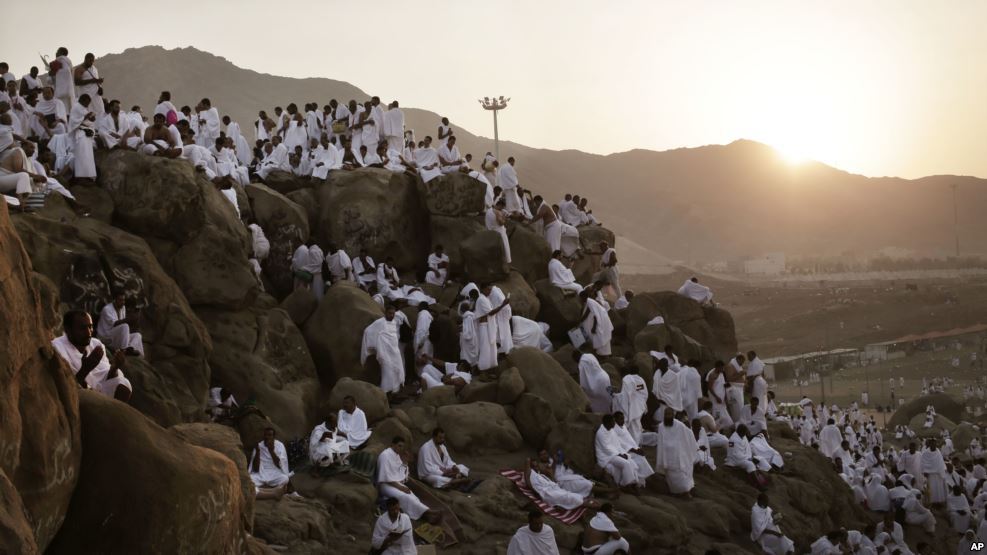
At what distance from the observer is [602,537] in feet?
42.1

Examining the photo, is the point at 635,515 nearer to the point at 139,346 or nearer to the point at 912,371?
the point at 139,346

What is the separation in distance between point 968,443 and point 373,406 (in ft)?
85.3

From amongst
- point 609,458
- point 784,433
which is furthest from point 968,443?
point 609,458

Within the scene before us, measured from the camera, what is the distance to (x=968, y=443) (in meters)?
33.2

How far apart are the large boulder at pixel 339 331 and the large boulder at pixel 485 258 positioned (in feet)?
9.57

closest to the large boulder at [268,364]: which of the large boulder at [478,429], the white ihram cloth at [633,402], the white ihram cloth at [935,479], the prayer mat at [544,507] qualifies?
the large boulder at [478,429]

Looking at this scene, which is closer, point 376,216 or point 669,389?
point 669,389

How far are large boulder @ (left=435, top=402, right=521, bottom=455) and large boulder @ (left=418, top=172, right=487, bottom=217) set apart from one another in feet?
21.5

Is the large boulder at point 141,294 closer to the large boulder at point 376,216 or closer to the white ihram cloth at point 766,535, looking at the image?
the large boulder at point 376,216

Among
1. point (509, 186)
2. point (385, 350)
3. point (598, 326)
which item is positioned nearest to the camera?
point (385, 350)

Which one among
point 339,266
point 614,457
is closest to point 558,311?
point 339,266

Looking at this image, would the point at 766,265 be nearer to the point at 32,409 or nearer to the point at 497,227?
the point at 497,227

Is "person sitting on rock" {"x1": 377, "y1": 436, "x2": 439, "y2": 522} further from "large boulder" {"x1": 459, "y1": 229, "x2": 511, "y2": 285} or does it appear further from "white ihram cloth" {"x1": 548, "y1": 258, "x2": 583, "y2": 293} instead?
"white ihram cloth" {"x1": 548, "y1": 258, "x2": 583, "y2": 293}

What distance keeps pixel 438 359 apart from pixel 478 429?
3.05 m
